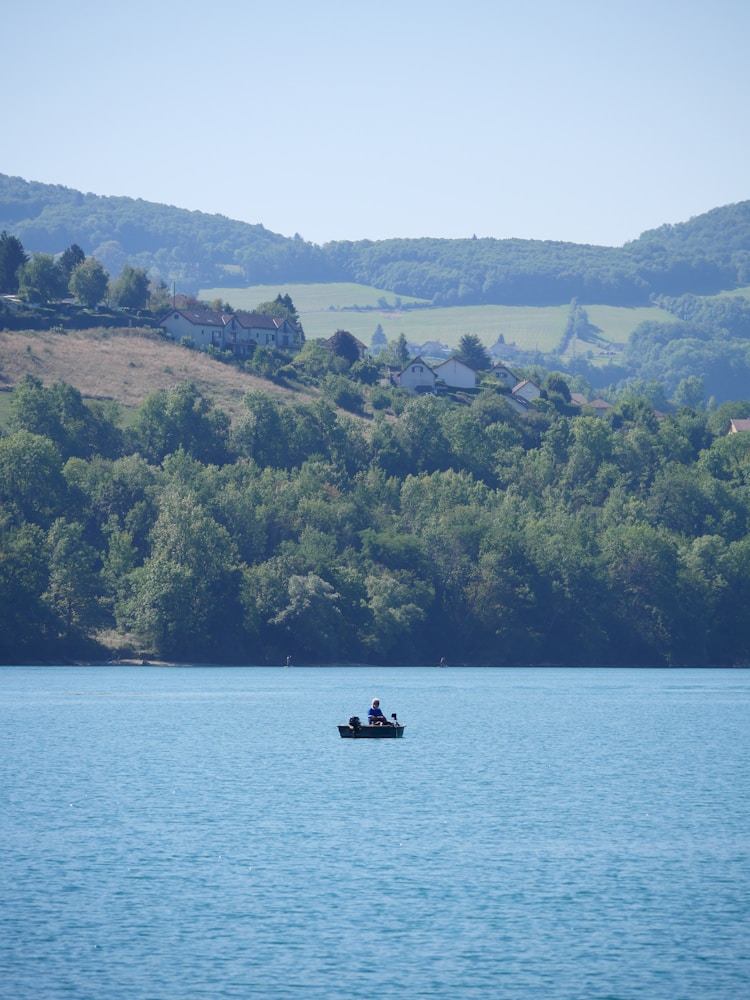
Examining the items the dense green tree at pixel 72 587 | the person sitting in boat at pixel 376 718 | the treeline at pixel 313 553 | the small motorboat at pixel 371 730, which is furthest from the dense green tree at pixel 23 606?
the person sitting in boat at pixel 376 718

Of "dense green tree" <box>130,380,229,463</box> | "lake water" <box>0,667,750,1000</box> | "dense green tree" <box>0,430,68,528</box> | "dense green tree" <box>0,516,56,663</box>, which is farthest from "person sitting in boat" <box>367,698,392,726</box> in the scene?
"dense green tree" <box>130,380,229,463</box>

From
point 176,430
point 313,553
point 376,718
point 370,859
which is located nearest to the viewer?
point 370,859

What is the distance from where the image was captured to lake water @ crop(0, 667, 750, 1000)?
3231 centimetres

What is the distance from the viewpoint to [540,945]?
34688mm

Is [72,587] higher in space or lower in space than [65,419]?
lower

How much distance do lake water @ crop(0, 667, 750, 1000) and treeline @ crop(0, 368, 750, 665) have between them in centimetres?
4839

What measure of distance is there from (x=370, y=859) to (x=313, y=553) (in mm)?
105640

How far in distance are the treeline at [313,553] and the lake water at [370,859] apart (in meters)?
48.4

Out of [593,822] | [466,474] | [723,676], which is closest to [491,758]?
[593,822]

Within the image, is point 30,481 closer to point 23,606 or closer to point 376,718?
point 23,606

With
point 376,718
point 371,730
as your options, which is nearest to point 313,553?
point 371,730

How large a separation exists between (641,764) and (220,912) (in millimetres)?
35357

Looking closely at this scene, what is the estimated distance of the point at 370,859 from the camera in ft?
147

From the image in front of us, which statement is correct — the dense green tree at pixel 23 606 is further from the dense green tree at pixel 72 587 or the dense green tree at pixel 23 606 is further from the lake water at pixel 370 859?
the lake water at pixel 370 859
